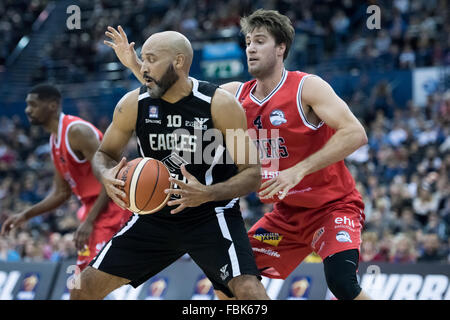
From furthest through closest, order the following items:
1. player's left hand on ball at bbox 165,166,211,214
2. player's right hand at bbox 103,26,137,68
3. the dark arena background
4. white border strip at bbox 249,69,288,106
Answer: the dark arena background
player's right hand at bbox 103,26,137,68
white border strip at bbox 249,69,288,106
player's left hand on ball at bbox 165,166,211,214

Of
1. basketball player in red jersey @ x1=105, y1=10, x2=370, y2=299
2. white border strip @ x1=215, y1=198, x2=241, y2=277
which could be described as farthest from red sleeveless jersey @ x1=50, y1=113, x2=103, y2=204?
white border strip @ x1=215, y1=198, x2=241, y2=277

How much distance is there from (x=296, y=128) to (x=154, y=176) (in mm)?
1264

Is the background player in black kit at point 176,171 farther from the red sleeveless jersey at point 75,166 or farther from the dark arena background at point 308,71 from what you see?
the dark arena background at point 308,71

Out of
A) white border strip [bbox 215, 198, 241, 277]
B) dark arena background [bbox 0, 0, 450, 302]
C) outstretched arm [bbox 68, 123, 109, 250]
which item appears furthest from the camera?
dark arena background [bbox 0, 0, 450, 302]

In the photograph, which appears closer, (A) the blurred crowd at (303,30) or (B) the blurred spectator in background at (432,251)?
(B) the blurred spectator in background at (432,251)

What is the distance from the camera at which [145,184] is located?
4.36 metres

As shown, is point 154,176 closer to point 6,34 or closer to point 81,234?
point 81,234

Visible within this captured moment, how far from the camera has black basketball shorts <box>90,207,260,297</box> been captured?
180 inches

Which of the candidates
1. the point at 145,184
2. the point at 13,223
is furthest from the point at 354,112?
the point at 145,184

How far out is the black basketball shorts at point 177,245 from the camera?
4566mm

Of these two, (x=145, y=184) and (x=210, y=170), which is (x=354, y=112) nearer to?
(x=210, y=170)

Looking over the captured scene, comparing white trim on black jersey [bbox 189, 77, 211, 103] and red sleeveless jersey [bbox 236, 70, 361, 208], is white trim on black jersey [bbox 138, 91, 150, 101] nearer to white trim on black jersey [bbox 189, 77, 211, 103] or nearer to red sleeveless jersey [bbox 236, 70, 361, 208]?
white trim on black jersey [bbox 189, 77, 211, 103]

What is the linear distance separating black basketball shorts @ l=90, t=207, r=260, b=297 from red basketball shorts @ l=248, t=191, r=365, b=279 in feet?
2.27

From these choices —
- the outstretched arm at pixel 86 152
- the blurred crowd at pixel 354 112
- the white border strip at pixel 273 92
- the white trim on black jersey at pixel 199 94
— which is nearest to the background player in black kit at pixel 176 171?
the white trim on black jersey at pixel 199 94
